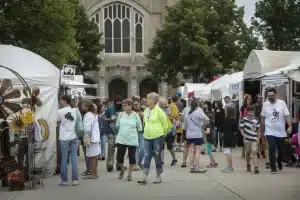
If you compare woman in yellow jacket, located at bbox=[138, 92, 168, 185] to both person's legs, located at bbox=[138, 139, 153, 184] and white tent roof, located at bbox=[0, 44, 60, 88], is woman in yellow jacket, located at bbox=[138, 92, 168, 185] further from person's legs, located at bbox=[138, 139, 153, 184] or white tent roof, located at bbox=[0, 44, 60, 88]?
white tent roof, located at bbox=[0, 44, 60, 88]

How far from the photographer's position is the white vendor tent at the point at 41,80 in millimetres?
13672

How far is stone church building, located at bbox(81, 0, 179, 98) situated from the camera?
56.9 meters

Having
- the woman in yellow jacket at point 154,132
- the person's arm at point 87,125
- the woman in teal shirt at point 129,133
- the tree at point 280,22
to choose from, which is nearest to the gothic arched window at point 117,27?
the tree at point 280,22

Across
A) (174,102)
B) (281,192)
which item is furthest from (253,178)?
(174,102)

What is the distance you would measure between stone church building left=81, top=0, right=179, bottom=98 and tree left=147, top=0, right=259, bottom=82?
669 cm

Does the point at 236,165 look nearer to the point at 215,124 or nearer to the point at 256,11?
the point at 215,124

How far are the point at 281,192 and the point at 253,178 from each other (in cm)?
211

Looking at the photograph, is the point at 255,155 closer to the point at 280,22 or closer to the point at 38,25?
the point at 38,25

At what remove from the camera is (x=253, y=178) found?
41.8ft

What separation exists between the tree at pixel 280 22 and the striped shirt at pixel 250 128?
29.2 m

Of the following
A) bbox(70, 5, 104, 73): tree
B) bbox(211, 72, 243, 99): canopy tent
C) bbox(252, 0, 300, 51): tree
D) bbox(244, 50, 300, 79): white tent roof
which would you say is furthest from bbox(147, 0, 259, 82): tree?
bbox(244, 50, 300, 79): white tent roof

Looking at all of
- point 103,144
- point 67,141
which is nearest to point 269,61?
point 103,144

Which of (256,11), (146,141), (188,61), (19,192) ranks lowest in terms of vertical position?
(19,192)

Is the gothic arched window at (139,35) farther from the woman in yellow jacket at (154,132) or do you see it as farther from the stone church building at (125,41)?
the woman in yellow jacket at (154,132)
